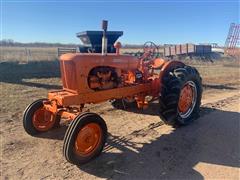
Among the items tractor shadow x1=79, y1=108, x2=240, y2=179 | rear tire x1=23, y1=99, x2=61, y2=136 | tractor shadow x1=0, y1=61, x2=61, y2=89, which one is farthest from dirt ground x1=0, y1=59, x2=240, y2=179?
tractor shadow x1=0, y1=61, x2=61, y2=89

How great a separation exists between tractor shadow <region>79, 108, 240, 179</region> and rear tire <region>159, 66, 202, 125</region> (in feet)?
0.96

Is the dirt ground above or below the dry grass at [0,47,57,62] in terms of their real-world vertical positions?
below

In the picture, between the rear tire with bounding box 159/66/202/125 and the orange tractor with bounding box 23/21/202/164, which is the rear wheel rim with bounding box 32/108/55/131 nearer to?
the orange tractor with bounding box 23/21/202/164

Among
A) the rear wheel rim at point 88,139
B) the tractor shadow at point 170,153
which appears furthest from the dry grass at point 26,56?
the rear wheel rim at point 88,139

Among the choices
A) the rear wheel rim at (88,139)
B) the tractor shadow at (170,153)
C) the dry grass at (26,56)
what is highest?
the dry grass at (26,56)

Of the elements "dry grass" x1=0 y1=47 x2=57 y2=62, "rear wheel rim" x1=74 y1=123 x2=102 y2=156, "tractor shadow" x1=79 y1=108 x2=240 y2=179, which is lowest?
"tractor shadow" x1=79 y1=108 x2=240 y2=179

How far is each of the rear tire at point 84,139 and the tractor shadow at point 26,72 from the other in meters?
6.14

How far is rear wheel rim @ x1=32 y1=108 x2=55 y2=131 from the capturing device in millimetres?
5782

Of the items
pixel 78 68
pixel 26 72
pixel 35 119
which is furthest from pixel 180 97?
pixel 26 72

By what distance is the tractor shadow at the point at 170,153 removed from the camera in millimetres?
4457

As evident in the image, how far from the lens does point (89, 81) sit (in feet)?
17.3

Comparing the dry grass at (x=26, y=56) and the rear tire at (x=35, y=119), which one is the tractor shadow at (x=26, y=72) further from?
the rear tire at (x=35, y=119)

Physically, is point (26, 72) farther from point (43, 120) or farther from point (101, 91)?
point (101, 91)

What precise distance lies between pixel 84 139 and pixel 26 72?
11.1m
